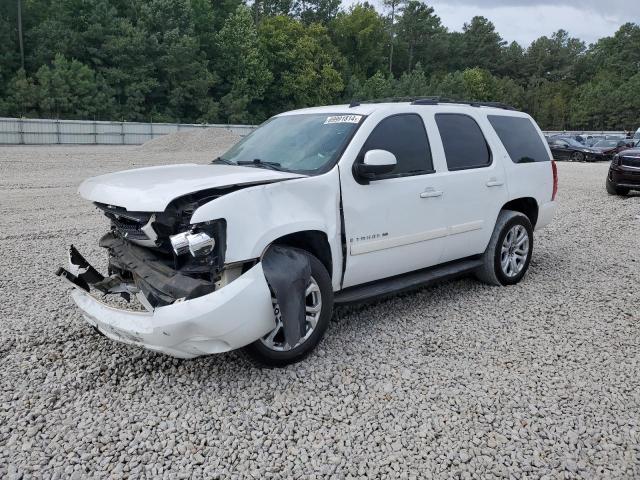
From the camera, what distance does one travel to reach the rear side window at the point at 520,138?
5863 millimetres

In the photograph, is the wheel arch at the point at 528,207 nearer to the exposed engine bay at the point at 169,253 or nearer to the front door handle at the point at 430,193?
the front door handle at the point at 430,193

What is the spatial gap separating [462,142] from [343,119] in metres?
1.41

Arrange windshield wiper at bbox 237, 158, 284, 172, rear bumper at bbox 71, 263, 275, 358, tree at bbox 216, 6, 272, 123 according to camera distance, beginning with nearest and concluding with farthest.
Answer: rear bumper at bbox 71, 263, 275, 358 < windshield wiper at bbox 237, 158, 284, 172 < tree at bbox 216, 6, 272, 123

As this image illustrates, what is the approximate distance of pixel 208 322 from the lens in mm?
3260

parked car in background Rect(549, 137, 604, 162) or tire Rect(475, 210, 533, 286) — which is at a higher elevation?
parked car in background Rect(549, 137, 604, 162)

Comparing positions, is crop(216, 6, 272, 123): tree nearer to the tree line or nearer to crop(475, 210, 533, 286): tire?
the tree line

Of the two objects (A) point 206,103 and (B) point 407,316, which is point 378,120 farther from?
(A) point 206,103

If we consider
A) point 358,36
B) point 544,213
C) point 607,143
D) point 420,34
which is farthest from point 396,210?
point 420,34

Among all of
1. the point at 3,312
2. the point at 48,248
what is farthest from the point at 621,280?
the point at 48,248

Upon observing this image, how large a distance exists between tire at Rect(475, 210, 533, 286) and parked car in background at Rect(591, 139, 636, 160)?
28546 millimetres

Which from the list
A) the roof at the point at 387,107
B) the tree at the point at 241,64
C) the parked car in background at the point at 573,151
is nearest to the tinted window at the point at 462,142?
the roof at the point at 387,107

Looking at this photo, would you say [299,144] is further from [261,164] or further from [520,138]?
[520,138]

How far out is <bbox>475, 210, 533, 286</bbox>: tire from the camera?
18.6 feet

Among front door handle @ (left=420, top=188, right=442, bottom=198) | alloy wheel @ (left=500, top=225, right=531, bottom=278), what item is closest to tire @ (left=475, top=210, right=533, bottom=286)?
alloy wheel @ (left=500, top=225, right=531, bottom=278)
